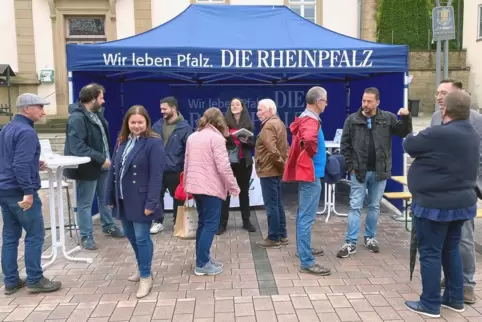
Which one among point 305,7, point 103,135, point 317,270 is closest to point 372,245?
point 317,270

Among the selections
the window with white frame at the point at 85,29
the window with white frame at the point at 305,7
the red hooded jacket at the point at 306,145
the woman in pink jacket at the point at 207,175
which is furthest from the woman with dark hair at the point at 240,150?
the window with white frame at the point at 85,29

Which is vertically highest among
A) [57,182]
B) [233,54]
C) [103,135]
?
[233,54]

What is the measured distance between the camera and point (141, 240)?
3.77 m

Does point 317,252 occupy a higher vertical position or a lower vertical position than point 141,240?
lower

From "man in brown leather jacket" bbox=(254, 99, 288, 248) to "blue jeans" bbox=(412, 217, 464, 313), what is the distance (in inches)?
70.0

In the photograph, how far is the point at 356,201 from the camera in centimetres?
473

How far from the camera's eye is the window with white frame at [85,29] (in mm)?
14373

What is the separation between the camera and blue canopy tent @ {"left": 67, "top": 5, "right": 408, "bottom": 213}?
5539 millimetres

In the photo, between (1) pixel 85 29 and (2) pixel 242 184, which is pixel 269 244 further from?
(1) pixel 85 29

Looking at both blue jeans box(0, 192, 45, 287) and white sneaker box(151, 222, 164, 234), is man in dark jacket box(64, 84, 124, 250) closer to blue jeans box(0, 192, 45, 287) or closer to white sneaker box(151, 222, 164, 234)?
white sneaker box(151, 222, 164, 234)

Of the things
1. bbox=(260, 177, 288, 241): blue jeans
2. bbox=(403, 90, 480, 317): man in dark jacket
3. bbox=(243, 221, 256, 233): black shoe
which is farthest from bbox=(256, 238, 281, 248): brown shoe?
bbox=(403, 90, 480, 317): man in dark jacket

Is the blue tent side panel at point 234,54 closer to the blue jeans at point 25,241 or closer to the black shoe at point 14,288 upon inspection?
the blue jeans at point 25,241

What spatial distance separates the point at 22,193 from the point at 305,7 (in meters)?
12.7

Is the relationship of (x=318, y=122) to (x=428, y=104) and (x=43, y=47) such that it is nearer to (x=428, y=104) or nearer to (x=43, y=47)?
(x=43, y=47)
